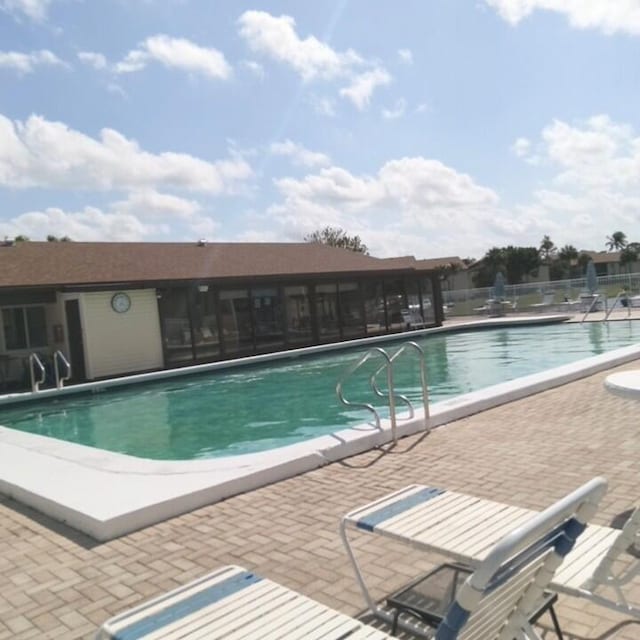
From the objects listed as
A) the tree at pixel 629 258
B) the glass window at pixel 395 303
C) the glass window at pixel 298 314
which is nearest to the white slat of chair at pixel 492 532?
the glass window at pixel 298 314

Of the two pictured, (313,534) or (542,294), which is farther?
(542,294)

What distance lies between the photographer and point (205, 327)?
61.7ft

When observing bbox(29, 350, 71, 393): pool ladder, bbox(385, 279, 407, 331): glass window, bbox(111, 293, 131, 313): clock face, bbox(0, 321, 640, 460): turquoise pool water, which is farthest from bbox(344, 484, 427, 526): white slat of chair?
bbox(385, 279, 407, 331): glass window

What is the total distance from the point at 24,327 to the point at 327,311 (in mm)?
9809

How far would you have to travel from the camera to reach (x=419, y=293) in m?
24.6

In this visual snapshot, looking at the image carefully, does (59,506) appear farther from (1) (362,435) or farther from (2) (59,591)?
(1) (362,435)

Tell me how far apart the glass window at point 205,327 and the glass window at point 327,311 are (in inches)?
166

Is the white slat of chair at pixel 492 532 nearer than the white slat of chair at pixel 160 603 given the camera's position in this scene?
No

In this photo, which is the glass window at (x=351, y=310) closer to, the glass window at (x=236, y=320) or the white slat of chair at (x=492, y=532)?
the glass window at (x=236, y=320)

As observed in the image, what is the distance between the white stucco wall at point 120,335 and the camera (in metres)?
16.5

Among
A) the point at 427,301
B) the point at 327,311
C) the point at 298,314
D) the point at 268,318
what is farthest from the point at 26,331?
the point at 427,301

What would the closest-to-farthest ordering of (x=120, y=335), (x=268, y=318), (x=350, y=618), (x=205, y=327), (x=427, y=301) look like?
(x=350, y=618) → (x=120, y=335) → (x=205, y=327) → (x=268, y=318) → (x=427, y=301)

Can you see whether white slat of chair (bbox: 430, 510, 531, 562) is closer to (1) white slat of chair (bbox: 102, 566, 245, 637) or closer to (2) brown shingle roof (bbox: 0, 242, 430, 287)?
(1) white slat of chair (bbox: 102, 566, 245, 637)

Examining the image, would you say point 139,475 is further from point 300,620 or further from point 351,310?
point 351,310
